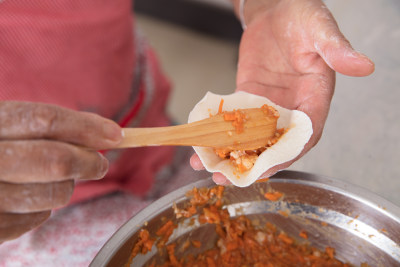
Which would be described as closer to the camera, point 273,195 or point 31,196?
point 31,196

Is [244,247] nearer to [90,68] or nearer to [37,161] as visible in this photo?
[37,161]

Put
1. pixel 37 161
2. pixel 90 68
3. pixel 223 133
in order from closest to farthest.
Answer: pixel 37 161, pixel 223 133, pixel 90 68

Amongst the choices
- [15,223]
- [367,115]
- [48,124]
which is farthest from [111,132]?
[367,115]

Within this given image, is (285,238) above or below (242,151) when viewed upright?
below

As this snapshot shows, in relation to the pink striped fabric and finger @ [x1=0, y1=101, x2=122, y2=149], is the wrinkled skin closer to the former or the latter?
finger @ [x1=0, y1=101, x2=122, y2=149]

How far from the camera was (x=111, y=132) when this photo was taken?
1.95ft

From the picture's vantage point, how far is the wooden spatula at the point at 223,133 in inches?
28.9

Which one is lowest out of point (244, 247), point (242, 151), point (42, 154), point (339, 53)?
point (244, 247)

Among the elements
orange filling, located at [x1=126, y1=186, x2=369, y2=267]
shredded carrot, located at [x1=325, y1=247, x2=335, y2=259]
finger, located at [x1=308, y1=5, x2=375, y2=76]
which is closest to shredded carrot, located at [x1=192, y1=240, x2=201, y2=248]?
orange filling, located at [x1=126, y1=186, x2=369, y2=267]

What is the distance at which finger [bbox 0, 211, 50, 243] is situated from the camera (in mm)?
578

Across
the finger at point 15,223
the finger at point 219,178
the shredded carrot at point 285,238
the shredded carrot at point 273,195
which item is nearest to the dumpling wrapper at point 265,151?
the finger at point 219,178

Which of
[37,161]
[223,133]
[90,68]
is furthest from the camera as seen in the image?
[90,68]

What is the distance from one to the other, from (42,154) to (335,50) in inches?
25.2

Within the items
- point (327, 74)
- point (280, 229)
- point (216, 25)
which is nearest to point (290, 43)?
point (327, 74)
